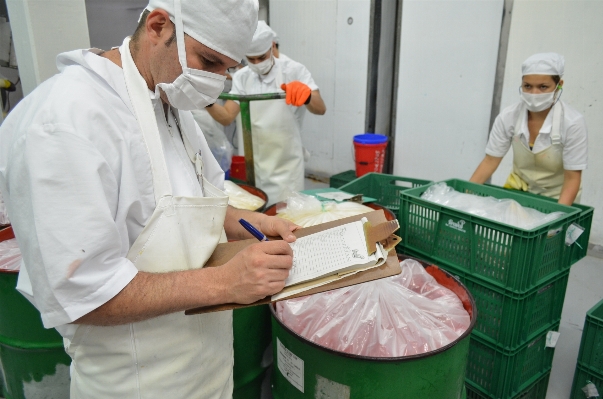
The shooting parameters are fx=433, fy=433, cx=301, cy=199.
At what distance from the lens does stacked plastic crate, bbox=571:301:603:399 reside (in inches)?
63.9

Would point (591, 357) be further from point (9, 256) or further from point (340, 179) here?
point (340, 179)

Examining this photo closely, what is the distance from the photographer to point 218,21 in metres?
0.83

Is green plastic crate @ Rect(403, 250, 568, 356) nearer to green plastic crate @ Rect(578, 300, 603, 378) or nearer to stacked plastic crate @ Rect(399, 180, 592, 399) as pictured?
stacked plastic crate @ Rect(399, 180, 592, 399)

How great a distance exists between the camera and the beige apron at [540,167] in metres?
2.21

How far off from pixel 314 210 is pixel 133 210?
3.72 ft

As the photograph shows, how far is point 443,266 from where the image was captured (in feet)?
5.54

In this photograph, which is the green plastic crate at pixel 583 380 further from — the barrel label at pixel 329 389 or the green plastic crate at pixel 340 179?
the green plastic crate at pixel 340 179

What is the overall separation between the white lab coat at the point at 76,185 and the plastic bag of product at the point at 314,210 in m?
1.03

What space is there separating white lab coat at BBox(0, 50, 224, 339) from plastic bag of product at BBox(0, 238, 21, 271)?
2.54ft

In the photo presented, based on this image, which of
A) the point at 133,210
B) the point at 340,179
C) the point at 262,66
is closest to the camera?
the point at 133,210

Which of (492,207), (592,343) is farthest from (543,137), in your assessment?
(592,343)

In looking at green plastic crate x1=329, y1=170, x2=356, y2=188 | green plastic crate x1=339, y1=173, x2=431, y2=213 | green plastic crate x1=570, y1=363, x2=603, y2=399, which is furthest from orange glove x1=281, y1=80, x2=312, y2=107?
green plastic crate x1=570, y1=363, x2=603, y2=399

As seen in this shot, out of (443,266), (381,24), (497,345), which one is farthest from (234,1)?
(381,24)

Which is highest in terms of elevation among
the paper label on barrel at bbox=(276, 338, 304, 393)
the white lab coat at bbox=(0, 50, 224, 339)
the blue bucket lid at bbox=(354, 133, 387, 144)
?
the white lab coat at bbox=(0, 50, 224, 339)
